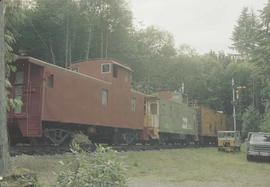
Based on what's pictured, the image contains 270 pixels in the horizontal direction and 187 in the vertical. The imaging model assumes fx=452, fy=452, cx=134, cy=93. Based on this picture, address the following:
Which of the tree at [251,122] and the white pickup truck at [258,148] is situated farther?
the tree at [251,122]

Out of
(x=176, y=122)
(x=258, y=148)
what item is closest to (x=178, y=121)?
(x=176, y=122)

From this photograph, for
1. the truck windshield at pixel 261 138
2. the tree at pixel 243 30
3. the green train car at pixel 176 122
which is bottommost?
the truck windshield at pixel 261 138

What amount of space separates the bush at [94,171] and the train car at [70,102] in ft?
27.6

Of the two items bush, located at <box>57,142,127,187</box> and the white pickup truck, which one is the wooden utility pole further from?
the white pickup truck

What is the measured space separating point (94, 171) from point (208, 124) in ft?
112

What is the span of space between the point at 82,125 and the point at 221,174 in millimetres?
6966

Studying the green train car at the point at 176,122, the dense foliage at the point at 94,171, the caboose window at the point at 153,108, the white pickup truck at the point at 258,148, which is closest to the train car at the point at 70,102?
the caboose window at the point at 153,108

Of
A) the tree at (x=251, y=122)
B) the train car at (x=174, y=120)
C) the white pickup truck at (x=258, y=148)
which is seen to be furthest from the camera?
the tree at (x=251, y=122)

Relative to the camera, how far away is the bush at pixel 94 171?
24.3ft

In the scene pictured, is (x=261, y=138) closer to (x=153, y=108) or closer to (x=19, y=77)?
(x=153, y=108)

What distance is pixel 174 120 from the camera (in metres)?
32.3

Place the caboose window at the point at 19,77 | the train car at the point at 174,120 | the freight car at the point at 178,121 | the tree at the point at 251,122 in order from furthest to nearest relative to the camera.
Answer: the tree at the point at 251,122
the train car at the point at 174,120
the freight car at the point at 178,121
the caboose window at the point at 19,77

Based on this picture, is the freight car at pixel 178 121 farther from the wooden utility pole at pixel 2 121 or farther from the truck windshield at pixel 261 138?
the wooden utility pole at pixel 2 121

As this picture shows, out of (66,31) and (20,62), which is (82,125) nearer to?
(20,62)
